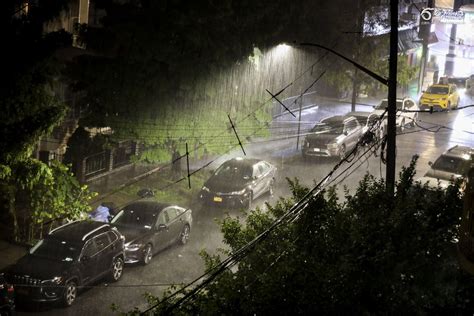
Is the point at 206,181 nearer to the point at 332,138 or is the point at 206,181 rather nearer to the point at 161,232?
the point at 161,232

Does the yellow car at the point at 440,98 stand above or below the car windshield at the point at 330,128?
above

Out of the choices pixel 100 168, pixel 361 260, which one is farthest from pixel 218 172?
pixel 361 260

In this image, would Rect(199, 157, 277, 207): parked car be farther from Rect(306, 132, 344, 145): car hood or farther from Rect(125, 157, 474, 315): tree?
Result: Rect(125, 157, 474, 315): tree

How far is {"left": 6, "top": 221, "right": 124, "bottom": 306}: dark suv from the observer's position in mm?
14906

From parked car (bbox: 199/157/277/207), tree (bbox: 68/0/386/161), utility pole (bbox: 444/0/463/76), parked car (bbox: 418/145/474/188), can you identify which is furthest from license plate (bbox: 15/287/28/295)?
utility pole (bbox: 444/0/463/76)

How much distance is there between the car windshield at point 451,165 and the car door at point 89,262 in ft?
42.1

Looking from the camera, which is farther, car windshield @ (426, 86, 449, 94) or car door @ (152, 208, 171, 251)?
car windshield @ (426, 86, 449, 94)

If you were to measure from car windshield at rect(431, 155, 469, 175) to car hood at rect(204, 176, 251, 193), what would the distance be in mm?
6810

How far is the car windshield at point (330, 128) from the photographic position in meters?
28.7

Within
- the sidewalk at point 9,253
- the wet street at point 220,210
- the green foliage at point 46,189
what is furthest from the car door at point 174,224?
the sidewalk at point 9,253

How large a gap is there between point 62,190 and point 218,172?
22.6 ft

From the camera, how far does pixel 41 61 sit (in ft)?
54.6

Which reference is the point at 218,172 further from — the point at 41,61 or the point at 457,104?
the point at 457,104

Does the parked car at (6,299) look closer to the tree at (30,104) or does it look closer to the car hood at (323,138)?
the tree at (30,104)
